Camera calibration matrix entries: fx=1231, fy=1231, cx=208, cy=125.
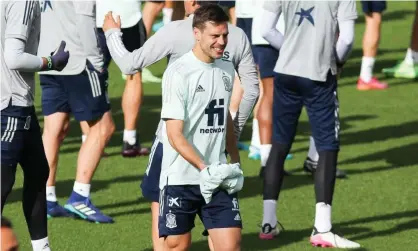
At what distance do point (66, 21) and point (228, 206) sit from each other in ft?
10.5

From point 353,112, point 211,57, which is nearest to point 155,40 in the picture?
point 211,57

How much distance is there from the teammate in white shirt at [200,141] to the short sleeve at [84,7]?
2.79 meters

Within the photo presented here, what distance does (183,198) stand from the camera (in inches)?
294

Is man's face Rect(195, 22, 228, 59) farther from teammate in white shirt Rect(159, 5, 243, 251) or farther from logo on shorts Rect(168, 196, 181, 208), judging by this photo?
logo on shorts Rect(168, 196, 181, 208)

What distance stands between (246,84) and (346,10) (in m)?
1.21

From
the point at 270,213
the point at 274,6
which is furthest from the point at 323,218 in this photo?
the point at 274,6

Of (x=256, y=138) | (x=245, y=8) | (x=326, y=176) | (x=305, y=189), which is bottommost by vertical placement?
(x=305, y=189)

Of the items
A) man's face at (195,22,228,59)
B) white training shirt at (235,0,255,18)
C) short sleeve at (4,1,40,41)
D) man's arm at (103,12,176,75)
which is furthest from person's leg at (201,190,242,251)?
white training shirt at (235,0,255,18)

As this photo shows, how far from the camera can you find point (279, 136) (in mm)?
9641

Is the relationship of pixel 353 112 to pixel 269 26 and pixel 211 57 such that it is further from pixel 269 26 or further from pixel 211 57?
pixel 211 57

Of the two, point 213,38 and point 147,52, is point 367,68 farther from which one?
point 213,38

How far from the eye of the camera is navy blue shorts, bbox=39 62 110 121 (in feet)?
33.1

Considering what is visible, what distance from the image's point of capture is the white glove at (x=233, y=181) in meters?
7.30

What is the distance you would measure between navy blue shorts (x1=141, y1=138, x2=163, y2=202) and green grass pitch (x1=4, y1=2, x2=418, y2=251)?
1.16m
